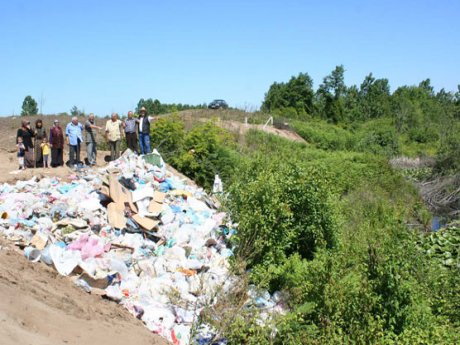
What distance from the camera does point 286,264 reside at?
29.1 ft

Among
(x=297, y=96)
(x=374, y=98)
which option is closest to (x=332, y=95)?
(x=297, y=96)

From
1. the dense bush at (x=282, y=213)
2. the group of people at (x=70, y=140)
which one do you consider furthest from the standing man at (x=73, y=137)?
the dense bush at (x=282, y=213)

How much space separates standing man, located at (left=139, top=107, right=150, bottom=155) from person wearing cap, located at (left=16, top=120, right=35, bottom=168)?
8.59ft

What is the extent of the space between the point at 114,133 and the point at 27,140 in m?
2.15

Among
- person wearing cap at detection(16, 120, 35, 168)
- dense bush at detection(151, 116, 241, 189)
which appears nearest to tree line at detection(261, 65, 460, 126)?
dense bush at detection(151, 116, 241, 189)

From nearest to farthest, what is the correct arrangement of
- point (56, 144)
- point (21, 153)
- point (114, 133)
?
1. point (21, 153)
2. point (56, 144)
3. point (114, 133)

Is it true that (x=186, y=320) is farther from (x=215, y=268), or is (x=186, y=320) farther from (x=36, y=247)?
(x=36, y=247)

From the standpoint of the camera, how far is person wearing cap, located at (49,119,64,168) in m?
12.5

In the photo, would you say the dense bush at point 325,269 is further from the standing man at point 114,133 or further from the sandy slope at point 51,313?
the standing man at point 114,133

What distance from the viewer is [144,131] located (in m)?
13.6

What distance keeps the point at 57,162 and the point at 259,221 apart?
6.07 m

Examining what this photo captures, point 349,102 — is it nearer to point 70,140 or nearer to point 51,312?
point 70,140

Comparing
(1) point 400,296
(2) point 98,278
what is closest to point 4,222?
(2) point 98,278

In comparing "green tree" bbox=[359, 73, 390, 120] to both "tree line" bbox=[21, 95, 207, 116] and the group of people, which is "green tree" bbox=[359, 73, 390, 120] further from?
the group of people
